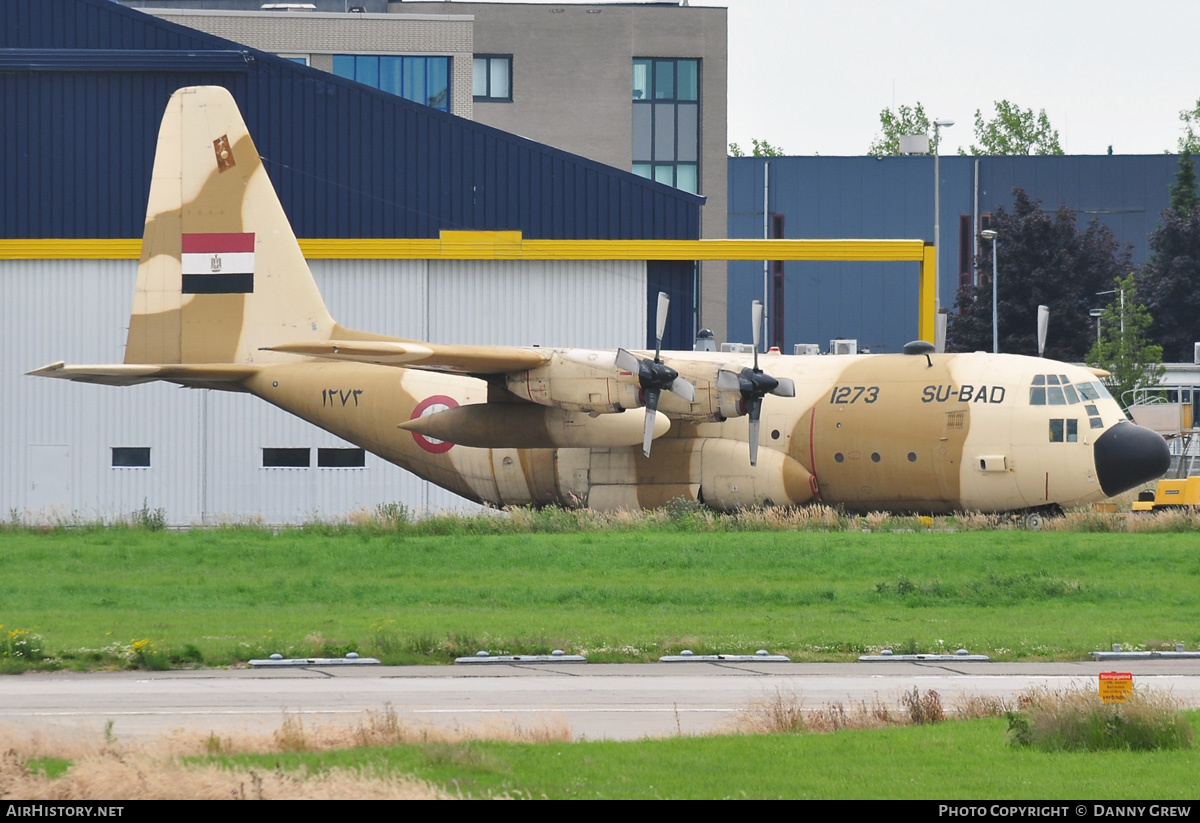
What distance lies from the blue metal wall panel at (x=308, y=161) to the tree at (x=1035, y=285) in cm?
3005

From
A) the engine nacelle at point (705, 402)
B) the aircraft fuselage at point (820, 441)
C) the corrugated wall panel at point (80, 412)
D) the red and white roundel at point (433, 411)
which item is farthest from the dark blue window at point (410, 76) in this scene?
the engine nacelle at point (705, 402)

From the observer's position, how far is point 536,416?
97.3 ft

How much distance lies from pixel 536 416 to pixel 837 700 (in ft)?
52.0

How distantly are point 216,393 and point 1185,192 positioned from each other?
211ft

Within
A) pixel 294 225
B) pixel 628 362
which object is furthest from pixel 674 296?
pixel 628 362

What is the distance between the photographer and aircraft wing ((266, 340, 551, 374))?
26984 millimetres

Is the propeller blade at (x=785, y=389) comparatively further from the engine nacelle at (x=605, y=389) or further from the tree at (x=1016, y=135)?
the tree at (x=1016, y=135)

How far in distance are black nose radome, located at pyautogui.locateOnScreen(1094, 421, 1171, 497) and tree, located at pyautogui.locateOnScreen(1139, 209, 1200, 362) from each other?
53712mm

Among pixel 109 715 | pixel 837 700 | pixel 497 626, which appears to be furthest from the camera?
pixel 497 626

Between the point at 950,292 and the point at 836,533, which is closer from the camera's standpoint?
the point at 836,533

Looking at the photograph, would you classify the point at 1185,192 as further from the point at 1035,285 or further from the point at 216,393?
the point at 216,393

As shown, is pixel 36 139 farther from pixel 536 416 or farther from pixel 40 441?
pixel 536 416

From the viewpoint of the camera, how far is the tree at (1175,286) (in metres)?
78.6

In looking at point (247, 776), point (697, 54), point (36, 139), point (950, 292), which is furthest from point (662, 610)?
point (950, 292)
